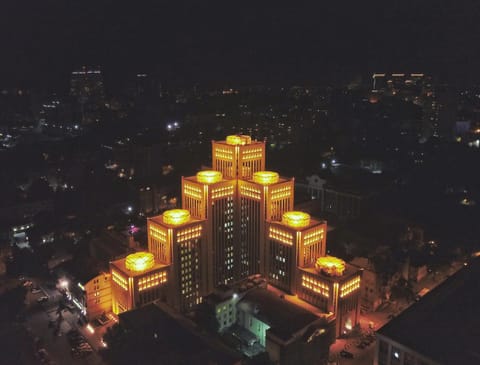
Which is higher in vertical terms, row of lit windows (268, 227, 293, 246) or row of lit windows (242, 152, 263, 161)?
row of lit windows (242, 152, 263, 161)

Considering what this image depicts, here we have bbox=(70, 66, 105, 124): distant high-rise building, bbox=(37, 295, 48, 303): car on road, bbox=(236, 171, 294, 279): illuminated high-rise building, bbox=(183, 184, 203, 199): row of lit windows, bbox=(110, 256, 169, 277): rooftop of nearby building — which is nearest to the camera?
bbox=(110, 256, 169, 277): rooftop of nearby building

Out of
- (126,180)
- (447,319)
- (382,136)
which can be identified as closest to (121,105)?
(126,180)

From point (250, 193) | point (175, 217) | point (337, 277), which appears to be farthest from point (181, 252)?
point (337, 277)

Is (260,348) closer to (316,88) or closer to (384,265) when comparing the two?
(384,265)

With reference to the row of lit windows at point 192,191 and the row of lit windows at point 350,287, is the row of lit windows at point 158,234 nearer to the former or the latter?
the row of lit windows at point 192,191

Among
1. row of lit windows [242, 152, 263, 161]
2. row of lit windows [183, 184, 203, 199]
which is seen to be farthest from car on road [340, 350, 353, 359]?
row of lit windows [242, 152, 263, 161]

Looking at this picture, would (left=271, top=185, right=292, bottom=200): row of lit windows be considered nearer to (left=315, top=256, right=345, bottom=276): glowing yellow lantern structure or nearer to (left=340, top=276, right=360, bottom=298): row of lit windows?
(left=315, top=256, right=345, bottom=276): glowing yellow lantern structure

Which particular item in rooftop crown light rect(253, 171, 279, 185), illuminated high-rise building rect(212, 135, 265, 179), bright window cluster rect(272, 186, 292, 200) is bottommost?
bright window cluster rect(272, 186, 292, 200)

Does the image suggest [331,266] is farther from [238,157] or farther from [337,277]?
[238,157]
